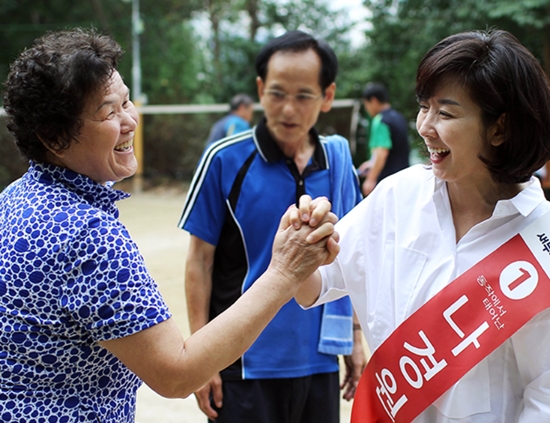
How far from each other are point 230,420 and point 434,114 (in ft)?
4.71

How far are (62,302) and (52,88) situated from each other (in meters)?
0.54

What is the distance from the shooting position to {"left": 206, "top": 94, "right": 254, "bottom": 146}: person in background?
31.2ft

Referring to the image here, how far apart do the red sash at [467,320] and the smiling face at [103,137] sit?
97 centimetres

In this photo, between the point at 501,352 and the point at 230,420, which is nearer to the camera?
the point at 501,352

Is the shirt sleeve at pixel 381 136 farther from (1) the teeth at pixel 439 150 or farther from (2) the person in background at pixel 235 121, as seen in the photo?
(1) the teeth at pixel 439 150

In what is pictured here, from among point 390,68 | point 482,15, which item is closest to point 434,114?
point 482,15

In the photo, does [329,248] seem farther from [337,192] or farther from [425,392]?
[337,192]

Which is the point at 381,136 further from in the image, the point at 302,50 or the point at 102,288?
the point at 102,288

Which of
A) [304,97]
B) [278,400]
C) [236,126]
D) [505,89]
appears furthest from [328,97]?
[236,126]

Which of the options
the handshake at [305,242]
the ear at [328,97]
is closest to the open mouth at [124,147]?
the handshake at [305,242]

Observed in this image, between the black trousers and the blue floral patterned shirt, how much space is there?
0.91 metres

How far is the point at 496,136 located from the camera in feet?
6.08

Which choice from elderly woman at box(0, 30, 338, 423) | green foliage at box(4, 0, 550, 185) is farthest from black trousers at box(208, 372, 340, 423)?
green foliage at box(4, 0, 550, 185)

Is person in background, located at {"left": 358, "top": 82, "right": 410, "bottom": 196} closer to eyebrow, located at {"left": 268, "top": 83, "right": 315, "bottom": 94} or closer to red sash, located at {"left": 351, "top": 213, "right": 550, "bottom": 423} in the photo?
eyebrow, located at {"left": 268, "top": 83, "right": 315, "bottom": 94}
